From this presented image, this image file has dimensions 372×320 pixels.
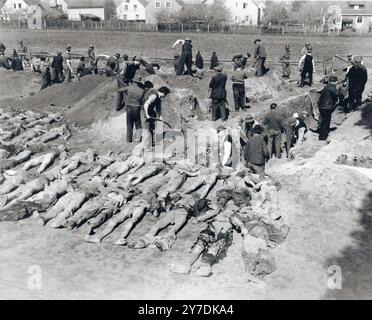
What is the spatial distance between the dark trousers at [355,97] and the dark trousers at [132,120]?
7482 millimetres

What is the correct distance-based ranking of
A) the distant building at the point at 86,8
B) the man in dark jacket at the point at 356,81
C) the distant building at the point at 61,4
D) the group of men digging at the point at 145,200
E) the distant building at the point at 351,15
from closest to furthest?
the group of men digging at the point at 145,200
the man in dark jacket at the point at 356,81
the distant building at the point at 351,15
the distant building at the point at 86,8
the distant building at the point at 61,4

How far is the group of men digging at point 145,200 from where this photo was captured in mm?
8906

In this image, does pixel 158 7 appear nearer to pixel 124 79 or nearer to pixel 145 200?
pixel 124 79

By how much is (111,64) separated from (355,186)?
1142 cm

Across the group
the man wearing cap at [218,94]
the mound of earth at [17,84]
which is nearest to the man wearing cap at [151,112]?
the man wearing cap at [218,94]

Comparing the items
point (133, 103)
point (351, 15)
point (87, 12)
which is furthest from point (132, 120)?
point (87, 12)

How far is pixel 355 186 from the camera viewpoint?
1095cm

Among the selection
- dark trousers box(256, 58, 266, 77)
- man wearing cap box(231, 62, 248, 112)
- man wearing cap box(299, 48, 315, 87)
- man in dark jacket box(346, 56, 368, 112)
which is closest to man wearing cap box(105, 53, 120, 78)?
man wearing cap box(231, 62, 248, 112)

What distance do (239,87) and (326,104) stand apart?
3067 mm

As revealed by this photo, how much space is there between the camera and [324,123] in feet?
46.9

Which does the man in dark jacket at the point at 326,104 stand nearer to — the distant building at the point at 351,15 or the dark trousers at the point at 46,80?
the dark trousers at the point at 46,80

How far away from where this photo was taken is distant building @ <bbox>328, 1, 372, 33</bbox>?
54.2m
